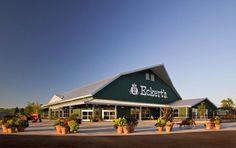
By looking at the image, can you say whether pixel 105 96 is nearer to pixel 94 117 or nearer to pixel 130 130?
pixel 94 117

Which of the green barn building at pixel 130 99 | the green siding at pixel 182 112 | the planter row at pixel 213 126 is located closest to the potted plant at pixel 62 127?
the planter row at pixel 213 126

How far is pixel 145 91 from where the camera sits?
4116 centimetres

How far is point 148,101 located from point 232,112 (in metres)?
22.2

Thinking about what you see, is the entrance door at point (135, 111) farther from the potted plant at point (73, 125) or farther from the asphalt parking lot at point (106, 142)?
the asphalt parking lot at point (106, 142)

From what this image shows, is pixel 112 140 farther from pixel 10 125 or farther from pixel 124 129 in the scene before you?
pixel 10 125

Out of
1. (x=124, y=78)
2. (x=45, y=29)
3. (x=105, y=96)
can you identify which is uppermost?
(x=45, y=29)

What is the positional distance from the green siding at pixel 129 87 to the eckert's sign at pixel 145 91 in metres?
0.44

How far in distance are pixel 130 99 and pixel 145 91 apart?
3.97 meters

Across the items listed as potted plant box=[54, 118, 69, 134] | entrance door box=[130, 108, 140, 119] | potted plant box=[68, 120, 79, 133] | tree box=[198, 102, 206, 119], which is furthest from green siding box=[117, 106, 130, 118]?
potted plant box=[54, 118, 69, 134]

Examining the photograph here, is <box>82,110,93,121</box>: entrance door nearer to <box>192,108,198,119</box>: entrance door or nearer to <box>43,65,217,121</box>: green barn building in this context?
<box>43,65,217,121</box>: green barn building

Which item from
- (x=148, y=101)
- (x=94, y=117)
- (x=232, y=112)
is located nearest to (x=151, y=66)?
(x=148, y=101)

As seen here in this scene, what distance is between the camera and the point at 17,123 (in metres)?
18.0

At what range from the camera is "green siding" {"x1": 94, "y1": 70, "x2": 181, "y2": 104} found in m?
35.1

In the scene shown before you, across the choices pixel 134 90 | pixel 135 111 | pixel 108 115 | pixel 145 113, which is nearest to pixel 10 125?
pixel 108 115
